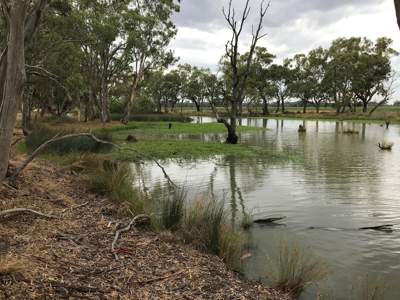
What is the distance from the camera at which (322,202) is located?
970 cm

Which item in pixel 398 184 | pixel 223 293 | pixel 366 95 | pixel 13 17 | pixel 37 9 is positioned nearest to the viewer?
pixel 223 293

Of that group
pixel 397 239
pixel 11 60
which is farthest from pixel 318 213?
pixel 11 60

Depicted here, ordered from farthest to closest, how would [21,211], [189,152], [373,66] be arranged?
[373,66], [189,152], [21,211]

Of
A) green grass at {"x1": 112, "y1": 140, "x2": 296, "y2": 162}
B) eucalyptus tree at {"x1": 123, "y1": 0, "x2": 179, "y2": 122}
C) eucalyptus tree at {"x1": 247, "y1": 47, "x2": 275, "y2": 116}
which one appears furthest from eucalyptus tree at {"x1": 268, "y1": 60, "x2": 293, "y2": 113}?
green grass at {"x1": 112, "y1": 140, "x2": 296, "y2": 162}

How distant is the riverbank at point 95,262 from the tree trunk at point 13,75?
0.95 meters

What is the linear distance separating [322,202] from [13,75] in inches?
278

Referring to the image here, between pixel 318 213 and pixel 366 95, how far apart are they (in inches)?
2701

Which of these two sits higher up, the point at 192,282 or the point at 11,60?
the point at 11,60

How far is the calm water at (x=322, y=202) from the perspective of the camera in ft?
18.9

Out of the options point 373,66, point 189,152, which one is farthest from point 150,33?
point 373,66

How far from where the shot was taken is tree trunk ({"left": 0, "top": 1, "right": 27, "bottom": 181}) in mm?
5512

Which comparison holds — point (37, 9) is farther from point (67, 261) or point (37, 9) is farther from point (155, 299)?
point (155, 299)

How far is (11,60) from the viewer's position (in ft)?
18.4

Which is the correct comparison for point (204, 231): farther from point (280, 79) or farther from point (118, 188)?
point (280, 79)
